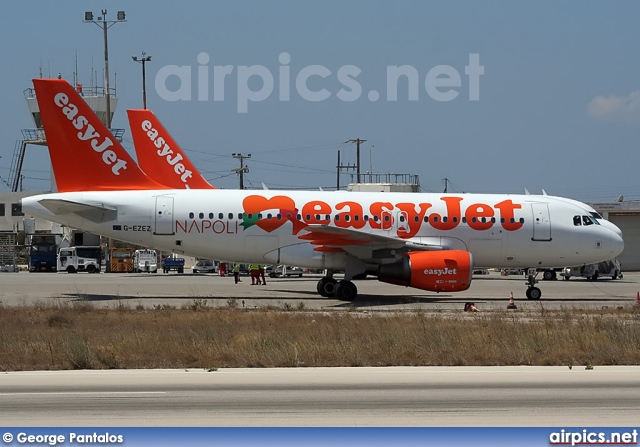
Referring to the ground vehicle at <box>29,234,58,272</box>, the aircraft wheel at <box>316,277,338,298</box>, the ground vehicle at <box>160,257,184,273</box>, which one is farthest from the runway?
the ground vehicle at <box>160,257,184,273</box>

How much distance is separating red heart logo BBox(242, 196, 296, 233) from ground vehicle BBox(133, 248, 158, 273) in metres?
36.6

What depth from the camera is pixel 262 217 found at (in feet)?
97.8

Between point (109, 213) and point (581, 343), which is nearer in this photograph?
point (581, 343)

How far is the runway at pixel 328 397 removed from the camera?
33.2ft

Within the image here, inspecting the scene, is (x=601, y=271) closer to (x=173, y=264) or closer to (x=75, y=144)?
(x=173, y=264)

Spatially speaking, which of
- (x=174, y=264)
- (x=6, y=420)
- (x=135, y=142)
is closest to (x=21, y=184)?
(x=174, y=264)

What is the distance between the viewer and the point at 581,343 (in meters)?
17.4

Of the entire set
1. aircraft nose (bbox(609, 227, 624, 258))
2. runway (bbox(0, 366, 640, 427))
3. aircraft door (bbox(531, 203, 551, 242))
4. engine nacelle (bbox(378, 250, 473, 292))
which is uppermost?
aircraft door (bbox(531, 203, 551, 242))

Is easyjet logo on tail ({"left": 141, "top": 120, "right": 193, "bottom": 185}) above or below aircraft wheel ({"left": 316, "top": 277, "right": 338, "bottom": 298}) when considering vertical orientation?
above

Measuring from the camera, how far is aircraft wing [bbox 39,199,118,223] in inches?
1132

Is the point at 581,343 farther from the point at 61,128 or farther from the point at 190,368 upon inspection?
the point at 61,128

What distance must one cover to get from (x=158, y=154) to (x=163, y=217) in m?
16.0

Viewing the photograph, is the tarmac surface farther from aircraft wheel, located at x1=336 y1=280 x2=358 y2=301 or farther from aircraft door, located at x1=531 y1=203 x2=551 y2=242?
aircraft door, located at x1=531 y1=203 x2=551 y2=242

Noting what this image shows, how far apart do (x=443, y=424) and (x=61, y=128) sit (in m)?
22.9
